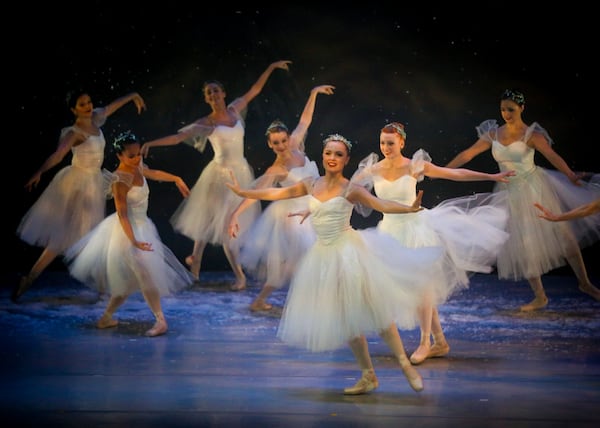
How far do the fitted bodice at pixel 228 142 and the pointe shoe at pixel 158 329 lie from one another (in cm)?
195

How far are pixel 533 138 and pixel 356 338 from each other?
244 centimetres

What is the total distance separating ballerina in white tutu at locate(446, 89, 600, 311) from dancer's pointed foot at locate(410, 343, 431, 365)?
1.46 meters

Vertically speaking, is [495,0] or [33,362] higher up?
[495,0]

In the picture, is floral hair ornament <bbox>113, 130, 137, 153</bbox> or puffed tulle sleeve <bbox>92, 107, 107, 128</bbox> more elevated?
puffed tulle sleeve <bbox>92, 107, 107, 128</bbox>

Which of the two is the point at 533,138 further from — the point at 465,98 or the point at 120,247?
the point at 120,247

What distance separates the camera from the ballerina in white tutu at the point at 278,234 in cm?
562

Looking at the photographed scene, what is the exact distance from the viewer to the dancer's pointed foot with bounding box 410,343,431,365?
14.1 ft

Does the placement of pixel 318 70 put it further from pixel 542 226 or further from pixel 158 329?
pixel 158 329

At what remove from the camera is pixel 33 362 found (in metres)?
4.37

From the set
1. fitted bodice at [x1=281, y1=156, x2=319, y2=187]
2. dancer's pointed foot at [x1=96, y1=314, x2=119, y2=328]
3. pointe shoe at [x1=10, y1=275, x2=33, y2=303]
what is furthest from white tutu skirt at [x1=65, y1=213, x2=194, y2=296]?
fitted bodice at [x1=281, y1=156, x2=319, y2=187]

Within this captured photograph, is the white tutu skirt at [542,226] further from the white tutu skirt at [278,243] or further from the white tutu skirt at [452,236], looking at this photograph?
the white tutu skirt at [278,243]

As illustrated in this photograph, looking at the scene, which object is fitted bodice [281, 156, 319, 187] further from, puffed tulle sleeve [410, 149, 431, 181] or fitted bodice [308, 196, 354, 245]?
fitted bodice [308, 196, 354, 245]

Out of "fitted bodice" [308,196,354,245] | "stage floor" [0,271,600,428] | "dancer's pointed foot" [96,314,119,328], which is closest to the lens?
"stage floor" [0,271,600,428]

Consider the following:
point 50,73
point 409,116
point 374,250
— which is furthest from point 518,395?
point 50,73
